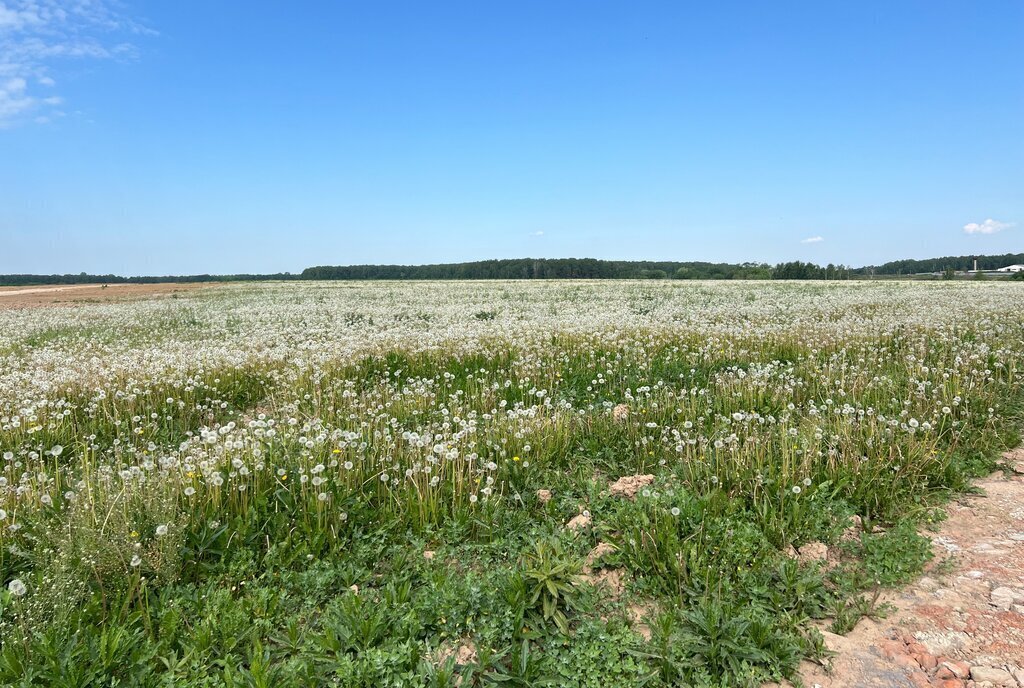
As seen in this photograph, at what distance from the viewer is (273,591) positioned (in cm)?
369

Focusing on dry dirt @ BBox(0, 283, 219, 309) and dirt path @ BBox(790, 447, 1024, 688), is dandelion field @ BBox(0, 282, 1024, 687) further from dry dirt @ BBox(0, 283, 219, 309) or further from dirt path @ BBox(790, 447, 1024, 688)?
dry dirt @ BBox(0, 283, 219, 309)

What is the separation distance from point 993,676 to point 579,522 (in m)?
2.66

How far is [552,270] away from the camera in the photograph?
411 ft

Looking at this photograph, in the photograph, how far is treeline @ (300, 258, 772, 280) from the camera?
372ft

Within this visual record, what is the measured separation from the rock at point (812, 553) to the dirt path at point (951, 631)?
527 millimetres

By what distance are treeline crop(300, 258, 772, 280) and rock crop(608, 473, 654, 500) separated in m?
103

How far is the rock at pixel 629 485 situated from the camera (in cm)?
517

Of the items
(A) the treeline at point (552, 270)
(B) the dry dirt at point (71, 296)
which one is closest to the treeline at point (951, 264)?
(A) the treeline at point (552, 270)

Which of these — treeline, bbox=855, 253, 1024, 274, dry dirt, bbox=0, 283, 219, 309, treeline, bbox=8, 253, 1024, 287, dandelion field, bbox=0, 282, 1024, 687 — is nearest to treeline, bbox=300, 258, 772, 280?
treeline, bbox=8, 253, 1024, 287

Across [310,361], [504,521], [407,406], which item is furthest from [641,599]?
[310,361]

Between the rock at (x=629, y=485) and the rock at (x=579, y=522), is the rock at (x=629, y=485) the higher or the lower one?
the higher one

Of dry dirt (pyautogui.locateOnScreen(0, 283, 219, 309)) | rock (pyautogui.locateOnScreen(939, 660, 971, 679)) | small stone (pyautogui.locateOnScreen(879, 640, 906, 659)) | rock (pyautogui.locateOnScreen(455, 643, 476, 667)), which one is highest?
dry dirt (pyautogui.locateOnScreen(0, 283, 219, 309))

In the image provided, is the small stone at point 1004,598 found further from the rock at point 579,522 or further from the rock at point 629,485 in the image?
the rock at point 579,522

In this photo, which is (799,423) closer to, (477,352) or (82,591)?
(477,352)
